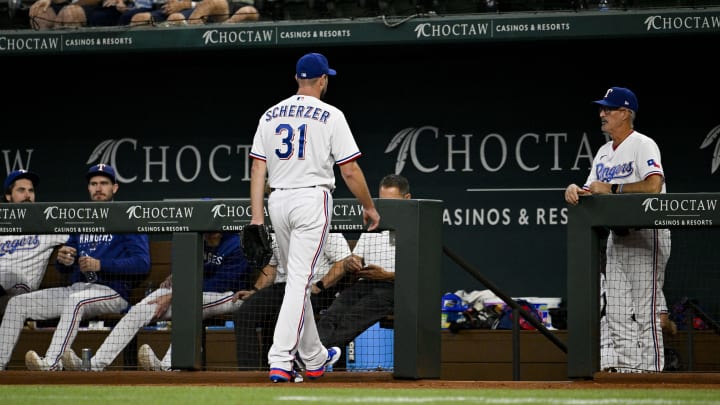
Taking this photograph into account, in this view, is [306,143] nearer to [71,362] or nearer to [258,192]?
[258,192]

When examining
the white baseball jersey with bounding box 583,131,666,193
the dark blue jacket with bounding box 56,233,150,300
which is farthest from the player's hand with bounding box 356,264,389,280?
the dark blue jacket with bounding box 56,233,150,300

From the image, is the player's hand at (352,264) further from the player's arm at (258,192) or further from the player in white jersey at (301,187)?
the player's arm at (258,192)

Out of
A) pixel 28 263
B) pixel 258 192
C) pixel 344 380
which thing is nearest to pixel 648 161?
pixel 344 380

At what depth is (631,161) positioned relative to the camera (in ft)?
21.0

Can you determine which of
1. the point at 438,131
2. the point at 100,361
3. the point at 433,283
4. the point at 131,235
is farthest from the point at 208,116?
the point at 433,283

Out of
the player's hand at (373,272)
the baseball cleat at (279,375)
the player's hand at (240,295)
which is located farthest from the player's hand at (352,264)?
the baseball cleat at (279,375)

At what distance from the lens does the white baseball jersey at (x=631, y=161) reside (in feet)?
20.7

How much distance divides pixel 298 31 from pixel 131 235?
7.38 ft

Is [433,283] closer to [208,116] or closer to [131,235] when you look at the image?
[131,235]

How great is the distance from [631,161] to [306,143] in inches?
75.3

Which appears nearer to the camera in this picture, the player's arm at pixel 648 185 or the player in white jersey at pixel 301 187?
the player in white jersey at pixel 301 187

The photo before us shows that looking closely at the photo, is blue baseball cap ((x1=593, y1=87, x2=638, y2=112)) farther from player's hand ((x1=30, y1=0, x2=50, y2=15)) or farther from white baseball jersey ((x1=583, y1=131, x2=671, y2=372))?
player's hand ((x1=30, y1=0, x2=50, y2=15))

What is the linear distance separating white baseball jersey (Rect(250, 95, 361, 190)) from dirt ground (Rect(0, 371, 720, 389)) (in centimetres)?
103

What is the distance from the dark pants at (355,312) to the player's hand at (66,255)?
1.67m
